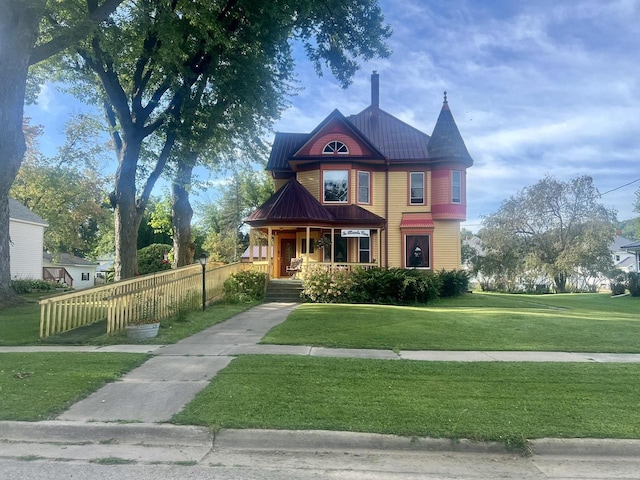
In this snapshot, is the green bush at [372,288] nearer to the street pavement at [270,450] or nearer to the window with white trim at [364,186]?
the window with white trim at [364,186]

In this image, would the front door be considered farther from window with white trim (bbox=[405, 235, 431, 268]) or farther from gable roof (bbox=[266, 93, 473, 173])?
window with white trim (bbox=[405, 235, 431, 268])

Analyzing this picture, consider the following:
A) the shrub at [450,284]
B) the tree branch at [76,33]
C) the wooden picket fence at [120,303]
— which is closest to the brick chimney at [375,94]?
the shrub at [450,284]

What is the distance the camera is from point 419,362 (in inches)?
283

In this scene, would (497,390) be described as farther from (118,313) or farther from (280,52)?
(280,52)

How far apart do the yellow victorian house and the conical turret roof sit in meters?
0.05

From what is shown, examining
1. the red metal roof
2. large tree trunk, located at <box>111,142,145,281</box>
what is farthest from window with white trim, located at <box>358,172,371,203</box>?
large tree trunk, located at <box>111,142,145,281</box>

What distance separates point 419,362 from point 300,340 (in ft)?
8.89

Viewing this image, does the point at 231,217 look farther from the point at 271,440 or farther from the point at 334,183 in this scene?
the point at 271,440

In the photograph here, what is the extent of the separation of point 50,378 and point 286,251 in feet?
59.5

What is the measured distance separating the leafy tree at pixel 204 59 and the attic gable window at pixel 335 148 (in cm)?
481

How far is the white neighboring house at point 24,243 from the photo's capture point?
2689 cm

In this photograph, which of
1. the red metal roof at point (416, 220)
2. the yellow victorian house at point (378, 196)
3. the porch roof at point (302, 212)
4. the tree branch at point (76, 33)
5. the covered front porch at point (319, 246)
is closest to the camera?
the tree branch at point (76, 33)

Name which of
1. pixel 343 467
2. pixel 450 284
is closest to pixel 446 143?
pixel 450 284

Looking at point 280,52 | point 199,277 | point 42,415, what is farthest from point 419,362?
point 280,52
